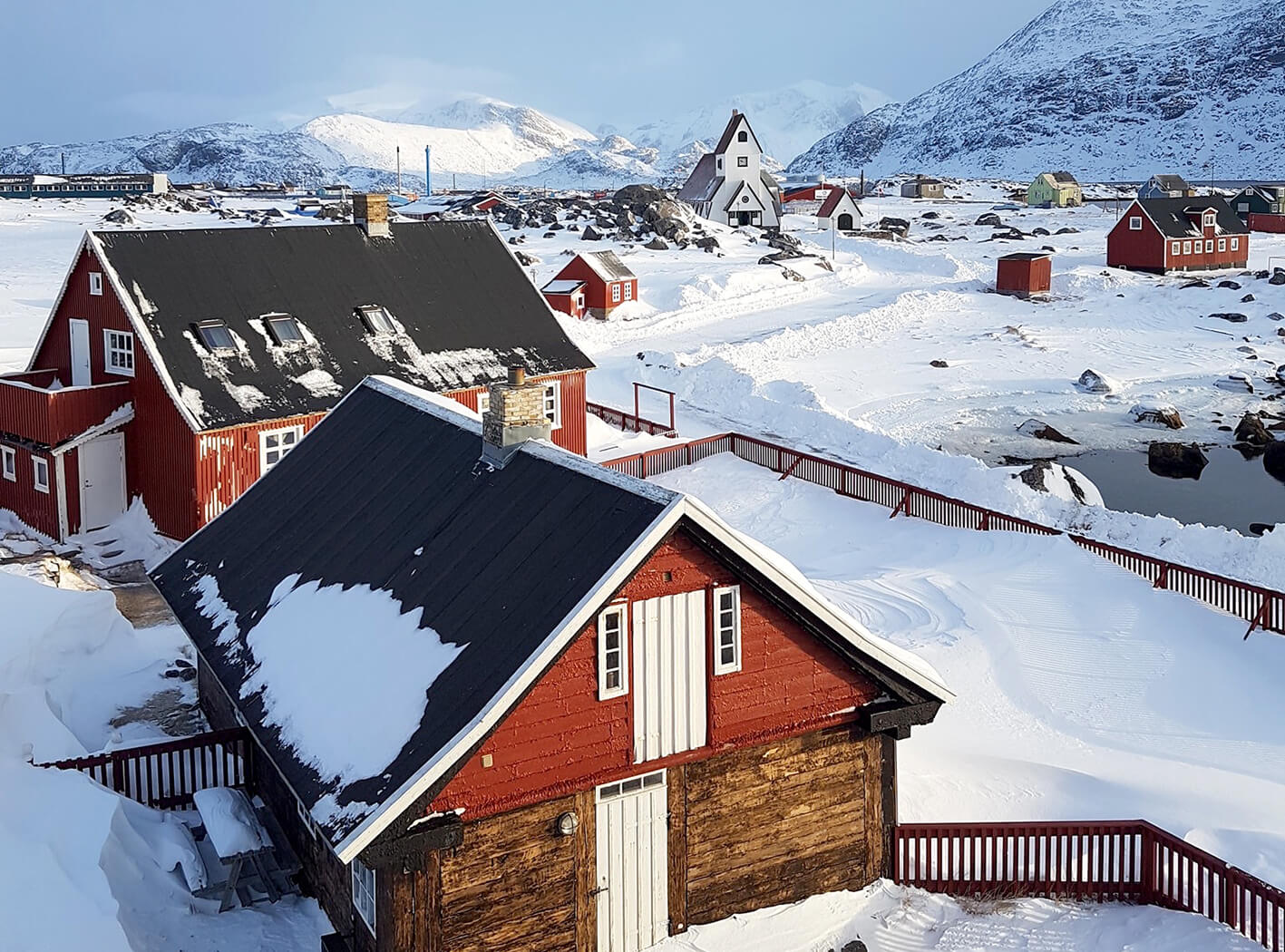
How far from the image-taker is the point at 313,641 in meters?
14.5

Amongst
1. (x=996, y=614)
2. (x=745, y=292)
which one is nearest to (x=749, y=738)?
(x=996, y=614)

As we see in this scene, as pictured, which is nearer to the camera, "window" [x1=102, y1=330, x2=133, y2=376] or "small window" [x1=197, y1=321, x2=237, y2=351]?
"small window" [x1=197, y1=321, x2=237, y2=351]

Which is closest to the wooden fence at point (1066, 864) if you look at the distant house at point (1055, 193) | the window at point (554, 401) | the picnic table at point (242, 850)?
the picnic table at point (242, 850)

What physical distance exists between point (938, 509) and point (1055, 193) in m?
116

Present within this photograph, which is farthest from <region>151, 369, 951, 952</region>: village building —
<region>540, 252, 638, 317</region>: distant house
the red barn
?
the red barn

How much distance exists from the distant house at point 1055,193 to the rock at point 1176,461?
99.5 m

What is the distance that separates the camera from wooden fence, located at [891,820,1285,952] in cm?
1370

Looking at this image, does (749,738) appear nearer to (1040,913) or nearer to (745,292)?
(1040,913)

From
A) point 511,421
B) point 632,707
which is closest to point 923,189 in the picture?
point 511,421

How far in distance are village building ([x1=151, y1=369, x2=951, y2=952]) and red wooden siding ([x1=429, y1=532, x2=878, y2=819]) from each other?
0.9 inches

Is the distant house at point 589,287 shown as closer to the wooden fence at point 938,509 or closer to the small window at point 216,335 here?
the wooden fence at point 938,509

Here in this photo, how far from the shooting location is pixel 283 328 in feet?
93.9

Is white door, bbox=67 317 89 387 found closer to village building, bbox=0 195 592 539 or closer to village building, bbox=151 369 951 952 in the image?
village building, bbox=0 195 592 539

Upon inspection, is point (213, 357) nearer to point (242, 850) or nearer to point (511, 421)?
point (511, 421)
